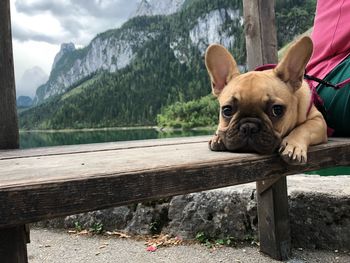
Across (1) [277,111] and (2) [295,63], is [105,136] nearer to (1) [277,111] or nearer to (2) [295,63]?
(2) [295,63]

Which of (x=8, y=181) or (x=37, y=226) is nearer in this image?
(x=8, y=181)

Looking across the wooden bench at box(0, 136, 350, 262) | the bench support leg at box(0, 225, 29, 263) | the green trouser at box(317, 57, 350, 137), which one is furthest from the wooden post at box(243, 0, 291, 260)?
the bench support leg at box(0, 225, 29, 263)

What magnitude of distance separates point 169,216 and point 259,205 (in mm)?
1308

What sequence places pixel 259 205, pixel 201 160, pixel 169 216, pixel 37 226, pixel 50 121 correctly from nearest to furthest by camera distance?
pixel 201 160
pixel 259 205
pixel 169 216
pixel 37 226
pixel 50 121

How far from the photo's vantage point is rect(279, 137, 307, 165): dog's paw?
2158 millimetres

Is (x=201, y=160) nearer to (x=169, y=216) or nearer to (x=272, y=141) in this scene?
(x=272, y=141)

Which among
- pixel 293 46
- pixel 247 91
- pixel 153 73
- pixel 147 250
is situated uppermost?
pixel 153 73

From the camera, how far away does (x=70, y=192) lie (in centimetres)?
148

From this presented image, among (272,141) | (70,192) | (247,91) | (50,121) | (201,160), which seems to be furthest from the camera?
(50,121)

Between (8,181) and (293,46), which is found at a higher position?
(293,46)

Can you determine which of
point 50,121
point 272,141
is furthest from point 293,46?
point 50,121

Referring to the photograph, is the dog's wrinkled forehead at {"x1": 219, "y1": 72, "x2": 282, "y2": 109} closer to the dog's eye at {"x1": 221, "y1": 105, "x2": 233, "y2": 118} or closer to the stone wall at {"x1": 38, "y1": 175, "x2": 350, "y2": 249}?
the dog's eye at {"x1": 221, "y1": 105, "x2": 233, "y2": 118}

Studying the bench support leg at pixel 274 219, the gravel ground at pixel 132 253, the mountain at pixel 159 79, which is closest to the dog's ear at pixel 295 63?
the bench support leg at pixel 274 219

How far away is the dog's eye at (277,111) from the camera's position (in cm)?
242
